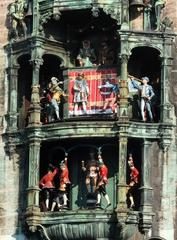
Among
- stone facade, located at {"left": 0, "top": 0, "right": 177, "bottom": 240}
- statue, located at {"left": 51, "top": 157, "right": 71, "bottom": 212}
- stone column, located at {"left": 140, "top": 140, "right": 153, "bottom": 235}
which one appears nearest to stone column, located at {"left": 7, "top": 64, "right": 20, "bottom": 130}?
stone facade, located at {"left": 0, "top": 0, "right": 177, "bottom": 240}

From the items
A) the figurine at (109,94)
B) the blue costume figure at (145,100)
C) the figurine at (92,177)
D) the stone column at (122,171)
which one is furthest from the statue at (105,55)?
the figurine at (92,177)

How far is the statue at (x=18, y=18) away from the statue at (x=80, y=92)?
1.91 m

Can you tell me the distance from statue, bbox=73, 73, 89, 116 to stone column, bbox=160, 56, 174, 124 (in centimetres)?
212

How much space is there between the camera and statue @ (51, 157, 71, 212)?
42.5 metres

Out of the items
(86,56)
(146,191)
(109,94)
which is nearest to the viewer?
(146,191)

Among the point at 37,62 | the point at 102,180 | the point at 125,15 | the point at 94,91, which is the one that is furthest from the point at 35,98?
the point at 125,15

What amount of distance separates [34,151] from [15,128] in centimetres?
134

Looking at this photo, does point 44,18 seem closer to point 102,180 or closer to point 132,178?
point 102,180

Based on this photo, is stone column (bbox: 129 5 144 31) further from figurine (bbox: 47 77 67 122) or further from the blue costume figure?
figurine (bbox: 47 77 67 122)

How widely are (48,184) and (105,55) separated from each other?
3.74 m

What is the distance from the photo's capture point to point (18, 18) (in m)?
43.6

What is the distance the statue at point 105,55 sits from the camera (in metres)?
43.4

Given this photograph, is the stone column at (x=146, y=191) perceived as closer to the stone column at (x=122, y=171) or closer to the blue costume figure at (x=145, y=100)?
the stone column at (x=122, y=171)

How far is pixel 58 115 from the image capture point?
42969 mm
